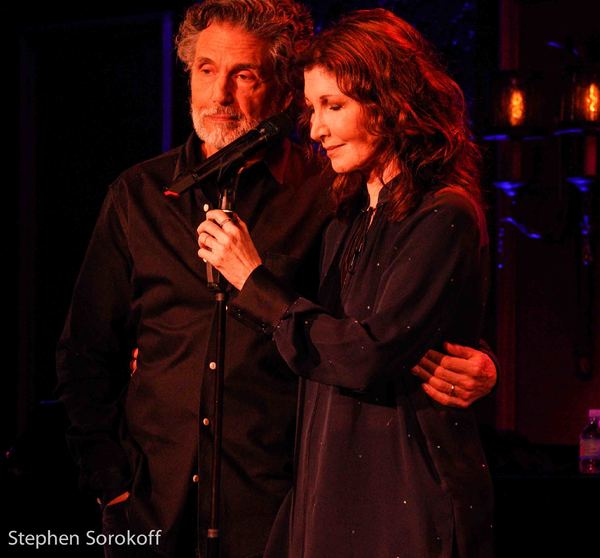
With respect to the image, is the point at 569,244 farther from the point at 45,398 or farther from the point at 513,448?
the point at 45,398

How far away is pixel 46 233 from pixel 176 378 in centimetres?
298

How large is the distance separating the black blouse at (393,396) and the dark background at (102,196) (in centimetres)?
117

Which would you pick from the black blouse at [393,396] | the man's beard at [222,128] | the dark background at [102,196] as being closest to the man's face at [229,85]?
the man's beard at [222,128]

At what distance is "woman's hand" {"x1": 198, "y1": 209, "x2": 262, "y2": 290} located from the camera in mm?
2080

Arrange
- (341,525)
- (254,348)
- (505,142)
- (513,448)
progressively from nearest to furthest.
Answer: (341,525) → (254,348) → (513,448) → (505,142)

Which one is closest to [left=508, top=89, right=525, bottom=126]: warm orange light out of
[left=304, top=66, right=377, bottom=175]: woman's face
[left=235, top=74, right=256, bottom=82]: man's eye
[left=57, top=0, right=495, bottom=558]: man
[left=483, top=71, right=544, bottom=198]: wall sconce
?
[left=483, top=71, right=544, bottom=198]: wall sconce

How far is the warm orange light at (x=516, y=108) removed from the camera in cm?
404

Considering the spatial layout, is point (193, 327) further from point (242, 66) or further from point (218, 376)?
point (242, 66)

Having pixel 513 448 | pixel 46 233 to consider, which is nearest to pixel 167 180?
pixel 513 448

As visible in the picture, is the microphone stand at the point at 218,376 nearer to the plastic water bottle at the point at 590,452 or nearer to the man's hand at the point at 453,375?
the man's hand at the point at 453,375

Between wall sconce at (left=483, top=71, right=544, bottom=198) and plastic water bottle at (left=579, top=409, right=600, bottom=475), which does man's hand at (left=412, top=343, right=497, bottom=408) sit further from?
wall sconce at (left=483, top=71, right=544, bottom=198)

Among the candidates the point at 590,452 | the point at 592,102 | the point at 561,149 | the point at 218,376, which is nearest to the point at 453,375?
the point at 218,376

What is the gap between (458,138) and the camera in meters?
2.23

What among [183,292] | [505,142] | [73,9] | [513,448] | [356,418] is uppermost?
[73,9]
